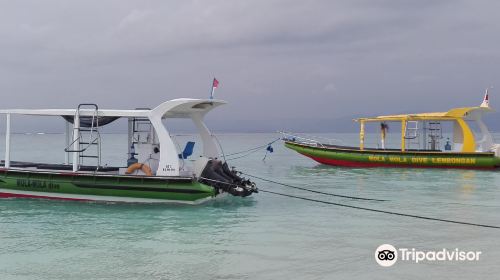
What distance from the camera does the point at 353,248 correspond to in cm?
1005

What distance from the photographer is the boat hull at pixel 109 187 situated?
13.5m

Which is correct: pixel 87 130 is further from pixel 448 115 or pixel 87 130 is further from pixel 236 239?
pixel 448 115

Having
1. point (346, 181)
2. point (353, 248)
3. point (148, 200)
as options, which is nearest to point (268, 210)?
point (148, 200)

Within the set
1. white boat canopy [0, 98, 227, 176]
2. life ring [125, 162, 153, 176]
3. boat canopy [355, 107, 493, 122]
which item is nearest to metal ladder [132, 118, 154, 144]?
white boat canopy [0, 98, 227, 176]

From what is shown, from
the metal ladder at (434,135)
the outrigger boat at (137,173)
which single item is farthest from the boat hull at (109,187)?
the metal ladder at (434,135)

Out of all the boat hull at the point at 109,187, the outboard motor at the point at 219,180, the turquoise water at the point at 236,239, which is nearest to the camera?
the turquoise water at the point at 236,239

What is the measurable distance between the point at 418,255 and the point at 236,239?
3.71 m

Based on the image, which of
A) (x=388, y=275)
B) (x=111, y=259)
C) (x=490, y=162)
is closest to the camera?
(x=388, y=275)

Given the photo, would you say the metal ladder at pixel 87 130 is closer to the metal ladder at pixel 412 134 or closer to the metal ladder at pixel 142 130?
the metal ladder at pixel 142 130

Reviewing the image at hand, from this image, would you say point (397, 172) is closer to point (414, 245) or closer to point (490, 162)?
point (490, 162)

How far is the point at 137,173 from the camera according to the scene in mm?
14172

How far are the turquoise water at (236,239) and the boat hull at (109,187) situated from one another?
0.30 meters

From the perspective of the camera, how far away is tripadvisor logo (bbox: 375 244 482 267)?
362 inches

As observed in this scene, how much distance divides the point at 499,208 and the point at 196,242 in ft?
33.4
